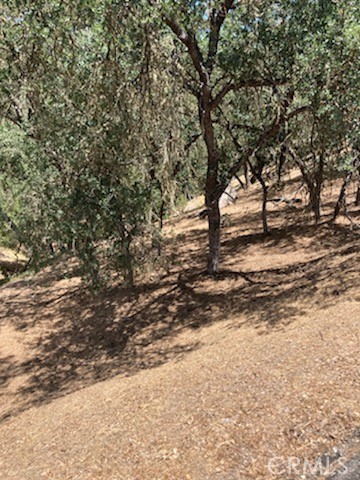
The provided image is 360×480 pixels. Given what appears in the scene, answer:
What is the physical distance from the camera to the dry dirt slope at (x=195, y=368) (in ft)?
14.0

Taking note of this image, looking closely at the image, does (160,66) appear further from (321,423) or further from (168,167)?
(321,423)

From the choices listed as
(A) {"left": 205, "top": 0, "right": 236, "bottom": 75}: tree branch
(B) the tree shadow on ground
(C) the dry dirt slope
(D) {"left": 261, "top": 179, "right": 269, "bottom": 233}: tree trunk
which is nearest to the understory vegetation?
(A) {"left": 205, "top": 0, "right": 236, "bottom": 75}: tree branch

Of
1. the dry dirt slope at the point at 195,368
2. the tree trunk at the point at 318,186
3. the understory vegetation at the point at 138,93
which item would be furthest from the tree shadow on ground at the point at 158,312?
the understory vegetation at the point at 138,93

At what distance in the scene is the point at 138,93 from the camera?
7.16 meters

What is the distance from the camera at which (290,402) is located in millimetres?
4680

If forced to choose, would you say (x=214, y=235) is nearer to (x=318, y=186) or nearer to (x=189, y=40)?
Result: (x=318, y=186)

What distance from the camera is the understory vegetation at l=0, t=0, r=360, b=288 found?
6609mm

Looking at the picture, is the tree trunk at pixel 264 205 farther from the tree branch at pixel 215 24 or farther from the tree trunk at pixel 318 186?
the tree branch at pixel 215 24

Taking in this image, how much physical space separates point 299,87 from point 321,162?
3055mm

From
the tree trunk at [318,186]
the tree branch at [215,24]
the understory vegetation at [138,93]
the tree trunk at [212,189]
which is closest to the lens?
the understory vegetation at [138,93]

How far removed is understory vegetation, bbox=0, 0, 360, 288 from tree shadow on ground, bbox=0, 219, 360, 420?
122cm

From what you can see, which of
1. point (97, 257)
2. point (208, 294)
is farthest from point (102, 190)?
point (208, 294)

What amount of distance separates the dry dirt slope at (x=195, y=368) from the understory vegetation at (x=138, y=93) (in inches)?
64.5

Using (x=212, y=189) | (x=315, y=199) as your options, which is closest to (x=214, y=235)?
(x=212, y=189)
